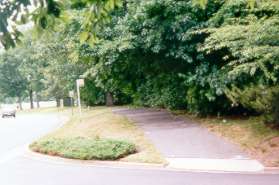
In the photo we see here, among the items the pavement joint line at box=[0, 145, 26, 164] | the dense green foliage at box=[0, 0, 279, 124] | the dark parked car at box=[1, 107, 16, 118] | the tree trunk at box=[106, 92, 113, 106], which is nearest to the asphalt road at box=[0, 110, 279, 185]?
the pavement joint line at box=[0, 145, 26, 164]

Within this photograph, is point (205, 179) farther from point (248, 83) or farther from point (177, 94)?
point (177, 94)

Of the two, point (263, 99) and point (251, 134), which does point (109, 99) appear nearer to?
point (251, 134)

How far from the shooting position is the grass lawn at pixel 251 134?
561 inches

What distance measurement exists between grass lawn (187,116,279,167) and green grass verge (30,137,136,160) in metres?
3.63

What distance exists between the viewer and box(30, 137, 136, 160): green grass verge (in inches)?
593

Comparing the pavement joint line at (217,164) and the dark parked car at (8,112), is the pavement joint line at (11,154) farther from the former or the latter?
the dark parked car at (8,112)

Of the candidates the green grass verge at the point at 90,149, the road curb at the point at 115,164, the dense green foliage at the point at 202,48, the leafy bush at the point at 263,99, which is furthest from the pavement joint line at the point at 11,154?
the leafy bush at the point at 263,99

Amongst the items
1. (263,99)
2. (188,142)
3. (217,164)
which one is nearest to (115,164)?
(217,164)

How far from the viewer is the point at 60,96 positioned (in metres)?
71.0

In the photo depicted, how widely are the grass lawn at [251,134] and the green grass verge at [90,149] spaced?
363 cm

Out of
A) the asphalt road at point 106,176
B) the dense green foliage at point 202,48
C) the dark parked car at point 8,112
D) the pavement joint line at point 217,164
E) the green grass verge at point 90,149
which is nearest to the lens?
the asphalt road at point 106,176

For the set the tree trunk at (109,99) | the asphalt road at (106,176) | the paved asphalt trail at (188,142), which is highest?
the tree trunk at (109,99)

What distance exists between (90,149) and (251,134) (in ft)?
18.1

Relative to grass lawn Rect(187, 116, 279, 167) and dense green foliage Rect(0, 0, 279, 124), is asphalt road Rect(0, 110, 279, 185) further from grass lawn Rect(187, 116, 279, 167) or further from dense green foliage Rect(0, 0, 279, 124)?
dense green foliage Rect(0, 0, 279, 124)
